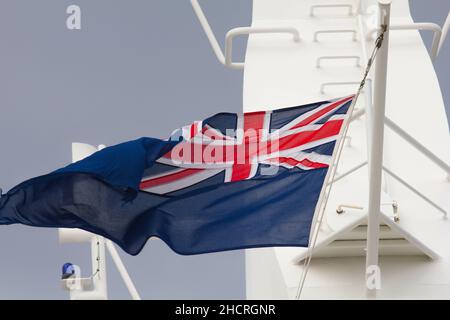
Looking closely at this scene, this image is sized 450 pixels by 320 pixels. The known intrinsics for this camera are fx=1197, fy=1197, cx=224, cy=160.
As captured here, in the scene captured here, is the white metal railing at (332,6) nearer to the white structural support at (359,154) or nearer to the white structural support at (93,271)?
the white structural support at (359,154)

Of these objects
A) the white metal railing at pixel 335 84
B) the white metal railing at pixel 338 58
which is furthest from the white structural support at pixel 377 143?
the white metal railing at pixel 338 58

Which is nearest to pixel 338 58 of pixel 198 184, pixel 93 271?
pixel 93 271

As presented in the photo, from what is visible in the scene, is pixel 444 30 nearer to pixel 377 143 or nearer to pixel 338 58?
pixel 338 58

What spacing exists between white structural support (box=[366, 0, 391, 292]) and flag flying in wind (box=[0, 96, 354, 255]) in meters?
0.52

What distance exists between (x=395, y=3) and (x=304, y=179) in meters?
7.47

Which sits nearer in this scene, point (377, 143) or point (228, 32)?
point (377, 143)

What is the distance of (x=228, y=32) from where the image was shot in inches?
736

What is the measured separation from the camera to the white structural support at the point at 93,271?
16391 millimetres

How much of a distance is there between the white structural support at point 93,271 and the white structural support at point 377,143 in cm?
446

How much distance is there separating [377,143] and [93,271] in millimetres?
6129

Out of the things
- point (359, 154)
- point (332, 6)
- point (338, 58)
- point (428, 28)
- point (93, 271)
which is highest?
point (332, 6)

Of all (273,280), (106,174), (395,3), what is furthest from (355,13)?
(106,174)

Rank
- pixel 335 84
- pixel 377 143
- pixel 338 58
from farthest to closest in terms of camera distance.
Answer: pixel 338 58, pixel 335 84, pixel 377 143
